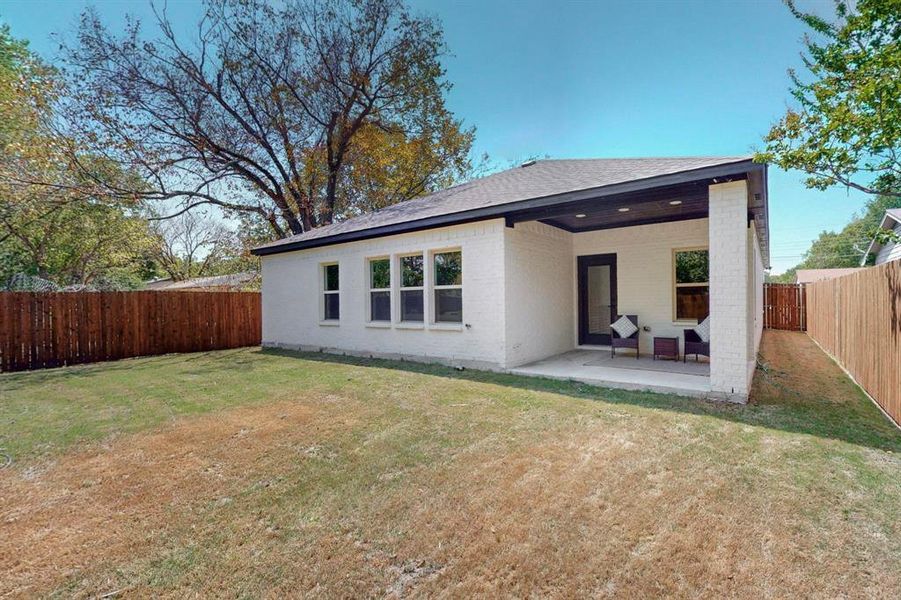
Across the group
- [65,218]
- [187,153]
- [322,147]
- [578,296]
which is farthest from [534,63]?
[65,218]

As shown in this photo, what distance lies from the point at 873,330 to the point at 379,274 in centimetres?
842

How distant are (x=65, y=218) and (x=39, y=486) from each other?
18.7 m

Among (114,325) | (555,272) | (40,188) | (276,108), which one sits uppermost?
(276,108)

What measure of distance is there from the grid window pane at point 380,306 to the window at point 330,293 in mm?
1430

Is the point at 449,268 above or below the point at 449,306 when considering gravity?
above

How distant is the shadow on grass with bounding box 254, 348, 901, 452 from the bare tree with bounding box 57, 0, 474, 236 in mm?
14605

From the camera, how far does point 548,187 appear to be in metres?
7.14

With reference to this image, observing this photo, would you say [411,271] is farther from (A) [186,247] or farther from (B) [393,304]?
(A) [186,247]

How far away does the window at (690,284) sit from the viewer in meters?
8.30

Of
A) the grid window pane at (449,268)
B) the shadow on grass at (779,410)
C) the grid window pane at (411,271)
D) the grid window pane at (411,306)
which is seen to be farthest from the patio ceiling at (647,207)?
the shadow on grass at (779,410)

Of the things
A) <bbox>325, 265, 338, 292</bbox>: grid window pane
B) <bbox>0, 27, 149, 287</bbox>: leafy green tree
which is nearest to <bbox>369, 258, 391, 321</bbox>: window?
<bbox>325, 265, 338, 292</bbox>: grid window pane

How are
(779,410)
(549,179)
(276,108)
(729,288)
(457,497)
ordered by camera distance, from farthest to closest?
(276,108), (549,179), (729,288), (779,410), (457,497)

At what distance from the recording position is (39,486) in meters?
3.22

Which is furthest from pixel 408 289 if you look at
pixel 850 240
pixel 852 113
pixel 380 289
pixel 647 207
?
pixel 850 240
